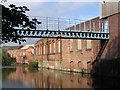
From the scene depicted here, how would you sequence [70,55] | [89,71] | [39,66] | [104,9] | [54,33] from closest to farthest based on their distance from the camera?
[54,33], [104,9], [89,71], [70,55], [39,66]

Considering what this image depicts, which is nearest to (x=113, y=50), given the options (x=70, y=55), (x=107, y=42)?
(x=107, y=42)

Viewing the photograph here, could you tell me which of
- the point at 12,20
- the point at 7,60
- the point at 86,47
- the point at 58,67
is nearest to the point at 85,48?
the point at 86,47

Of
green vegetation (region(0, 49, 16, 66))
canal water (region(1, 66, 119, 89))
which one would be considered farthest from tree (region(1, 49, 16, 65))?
canal water (region(1, 66, 119, 89))

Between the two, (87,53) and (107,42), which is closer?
(107,42)

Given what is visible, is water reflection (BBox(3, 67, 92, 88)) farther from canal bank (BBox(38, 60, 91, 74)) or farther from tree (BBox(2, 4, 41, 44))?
tree (BBox(2, 4, 41, 44))

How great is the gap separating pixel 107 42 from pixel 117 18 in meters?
3.19

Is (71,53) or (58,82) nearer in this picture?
(58,82)

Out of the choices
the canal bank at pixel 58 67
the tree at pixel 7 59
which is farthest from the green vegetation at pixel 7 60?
the canal bank at pixel 58 67

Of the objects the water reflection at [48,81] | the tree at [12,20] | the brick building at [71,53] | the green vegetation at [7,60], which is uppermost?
the tree at [12,20]

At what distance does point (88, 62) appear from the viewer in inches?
1212

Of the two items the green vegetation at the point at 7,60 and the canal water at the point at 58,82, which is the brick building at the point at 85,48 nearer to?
the canal water at the point at 58,82

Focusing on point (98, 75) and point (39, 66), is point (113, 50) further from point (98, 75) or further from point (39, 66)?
point (39, 66)

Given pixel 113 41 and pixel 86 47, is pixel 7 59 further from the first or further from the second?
pixel 113 41

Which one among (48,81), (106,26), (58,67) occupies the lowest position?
(58,67)
